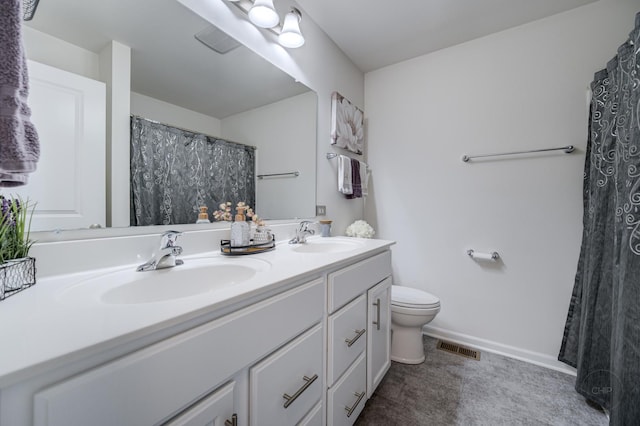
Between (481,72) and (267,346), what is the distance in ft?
7.57

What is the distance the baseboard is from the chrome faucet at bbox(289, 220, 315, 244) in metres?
1.37

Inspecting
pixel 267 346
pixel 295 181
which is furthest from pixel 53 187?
pixel 295 181

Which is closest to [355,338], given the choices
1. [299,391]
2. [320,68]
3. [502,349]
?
[299,391]

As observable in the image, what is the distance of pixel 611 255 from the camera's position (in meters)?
1.23

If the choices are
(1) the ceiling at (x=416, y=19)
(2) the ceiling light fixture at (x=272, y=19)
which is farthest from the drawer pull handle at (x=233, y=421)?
(1) the ceiling at (x=416, y=19)

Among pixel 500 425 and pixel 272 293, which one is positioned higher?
pixel 272 293

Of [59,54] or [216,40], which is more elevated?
[216,40]

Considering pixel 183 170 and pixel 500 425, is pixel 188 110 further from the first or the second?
pixel 500 425

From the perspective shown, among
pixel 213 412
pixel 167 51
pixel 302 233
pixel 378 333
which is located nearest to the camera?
pixel 213 412

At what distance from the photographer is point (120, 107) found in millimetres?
867

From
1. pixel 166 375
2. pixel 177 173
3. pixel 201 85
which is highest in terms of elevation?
pixel 201 85

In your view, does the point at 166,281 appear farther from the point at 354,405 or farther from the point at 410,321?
the point at 410,321

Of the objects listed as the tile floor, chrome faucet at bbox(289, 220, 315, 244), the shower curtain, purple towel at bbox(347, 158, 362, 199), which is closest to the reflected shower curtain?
chrome faucet at bbox(289, 220, 315, 244)

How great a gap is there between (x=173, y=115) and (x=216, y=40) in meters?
0.43
